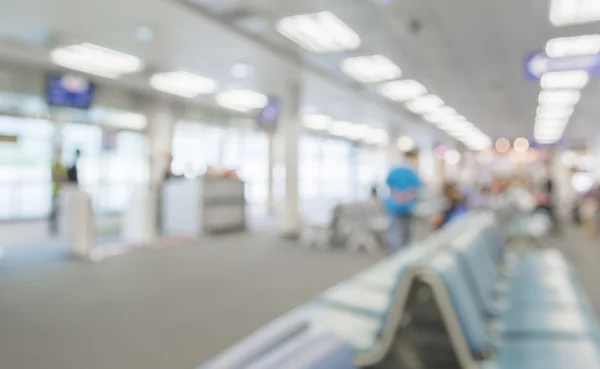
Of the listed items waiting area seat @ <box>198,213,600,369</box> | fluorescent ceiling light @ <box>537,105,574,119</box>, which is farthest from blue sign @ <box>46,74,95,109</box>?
fluorescent ceiling light @ <box>537,105,574,119</box>

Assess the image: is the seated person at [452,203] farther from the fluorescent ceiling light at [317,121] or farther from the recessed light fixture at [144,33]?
the fluorescent ceiling light at [317,121]

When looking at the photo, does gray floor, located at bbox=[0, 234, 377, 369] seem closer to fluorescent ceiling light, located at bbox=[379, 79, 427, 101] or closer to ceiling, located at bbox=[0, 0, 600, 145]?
ceiling, located at bbox=[0, 0, 600, 145]

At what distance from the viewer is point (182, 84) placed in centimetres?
1101

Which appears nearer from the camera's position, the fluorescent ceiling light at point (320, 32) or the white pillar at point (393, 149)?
the fluorescent ceiling light at point (320, 32)

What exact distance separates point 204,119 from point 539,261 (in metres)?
12.1

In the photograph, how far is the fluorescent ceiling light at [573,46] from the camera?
263 inches

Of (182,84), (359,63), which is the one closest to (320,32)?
(359,63)

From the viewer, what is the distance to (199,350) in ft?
10.5

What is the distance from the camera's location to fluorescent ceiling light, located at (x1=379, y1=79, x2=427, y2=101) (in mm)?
10297

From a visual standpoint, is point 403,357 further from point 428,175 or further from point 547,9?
point 428,175

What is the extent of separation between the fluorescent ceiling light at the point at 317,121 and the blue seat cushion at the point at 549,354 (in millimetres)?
14454

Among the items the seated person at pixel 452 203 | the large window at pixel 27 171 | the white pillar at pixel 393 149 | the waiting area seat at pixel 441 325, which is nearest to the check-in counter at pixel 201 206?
the large window at pixel 27 171

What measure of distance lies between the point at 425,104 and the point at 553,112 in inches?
166

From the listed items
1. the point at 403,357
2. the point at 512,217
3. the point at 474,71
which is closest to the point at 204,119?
the point at 474,71
